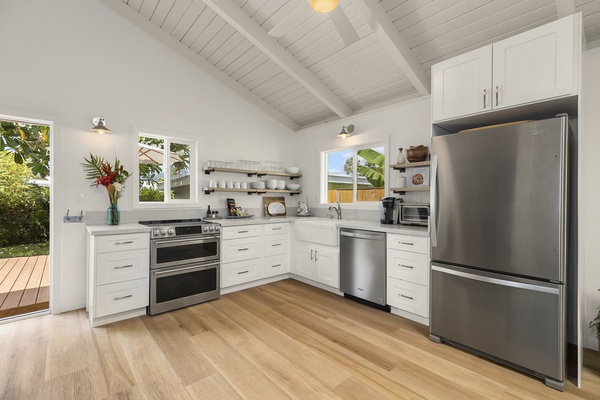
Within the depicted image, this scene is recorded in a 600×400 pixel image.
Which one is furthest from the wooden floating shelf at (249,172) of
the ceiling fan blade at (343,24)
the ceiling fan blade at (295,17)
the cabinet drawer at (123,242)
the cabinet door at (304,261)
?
the ceiling fan blade at (343,24)

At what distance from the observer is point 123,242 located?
2.91 meters

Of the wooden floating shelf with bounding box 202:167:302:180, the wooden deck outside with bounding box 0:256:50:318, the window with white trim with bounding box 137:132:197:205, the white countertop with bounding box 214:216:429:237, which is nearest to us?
the white countertop with bounding box 214:216:429:237

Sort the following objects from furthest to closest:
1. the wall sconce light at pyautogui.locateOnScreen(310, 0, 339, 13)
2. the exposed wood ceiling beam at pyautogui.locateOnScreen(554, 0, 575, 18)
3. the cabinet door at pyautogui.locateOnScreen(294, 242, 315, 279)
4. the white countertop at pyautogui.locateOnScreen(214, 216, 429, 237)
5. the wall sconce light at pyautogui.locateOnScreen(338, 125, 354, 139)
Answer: the wall sconce light at pyautogui.locateOnScreen(338, 125, 354, 139) → the cabinet door at pyautogui.locateOnScreen(294, 242, 315, 279) → the white countertop at pyautogui.locateOnScreen(214, 216, 429, 237) → the exposed wood ceiling beam at pyautogui.locateOnScreen(554, 0, 575, 18) → the wall sconce light at pyautogui.locateOnScreen(310, 0, 339, 13)

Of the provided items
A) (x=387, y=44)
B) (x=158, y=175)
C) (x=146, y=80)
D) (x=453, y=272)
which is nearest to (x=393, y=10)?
(x=387, y=44)

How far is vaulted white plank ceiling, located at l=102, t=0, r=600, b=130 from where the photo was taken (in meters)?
2.47

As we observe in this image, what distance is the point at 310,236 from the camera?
401 centimetres

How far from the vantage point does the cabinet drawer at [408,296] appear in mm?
2811

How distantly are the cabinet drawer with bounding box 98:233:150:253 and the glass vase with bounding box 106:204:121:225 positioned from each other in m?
0.51

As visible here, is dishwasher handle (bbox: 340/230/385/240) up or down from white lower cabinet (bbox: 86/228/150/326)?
up

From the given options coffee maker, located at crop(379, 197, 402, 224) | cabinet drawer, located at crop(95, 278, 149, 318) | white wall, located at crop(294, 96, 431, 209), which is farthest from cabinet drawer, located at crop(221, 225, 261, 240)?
coffee maker, located at crop(379, 197, 402, 224)

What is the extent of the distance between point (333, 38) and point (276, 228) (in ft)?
8.45

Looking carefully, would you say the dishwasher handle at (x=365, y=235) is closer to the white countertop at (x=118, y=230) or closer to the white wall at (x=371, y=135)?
the white wall at (x=371, y=135)

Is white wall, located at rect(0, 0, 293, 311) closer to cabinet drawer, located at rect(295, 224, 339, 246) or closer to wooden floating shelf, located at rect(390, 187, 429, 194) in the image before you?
cabinet drawer, located at rect(295, 224, 339, 246)

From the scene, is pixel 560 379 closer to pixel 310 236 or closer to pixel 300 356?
pixel 300 356
